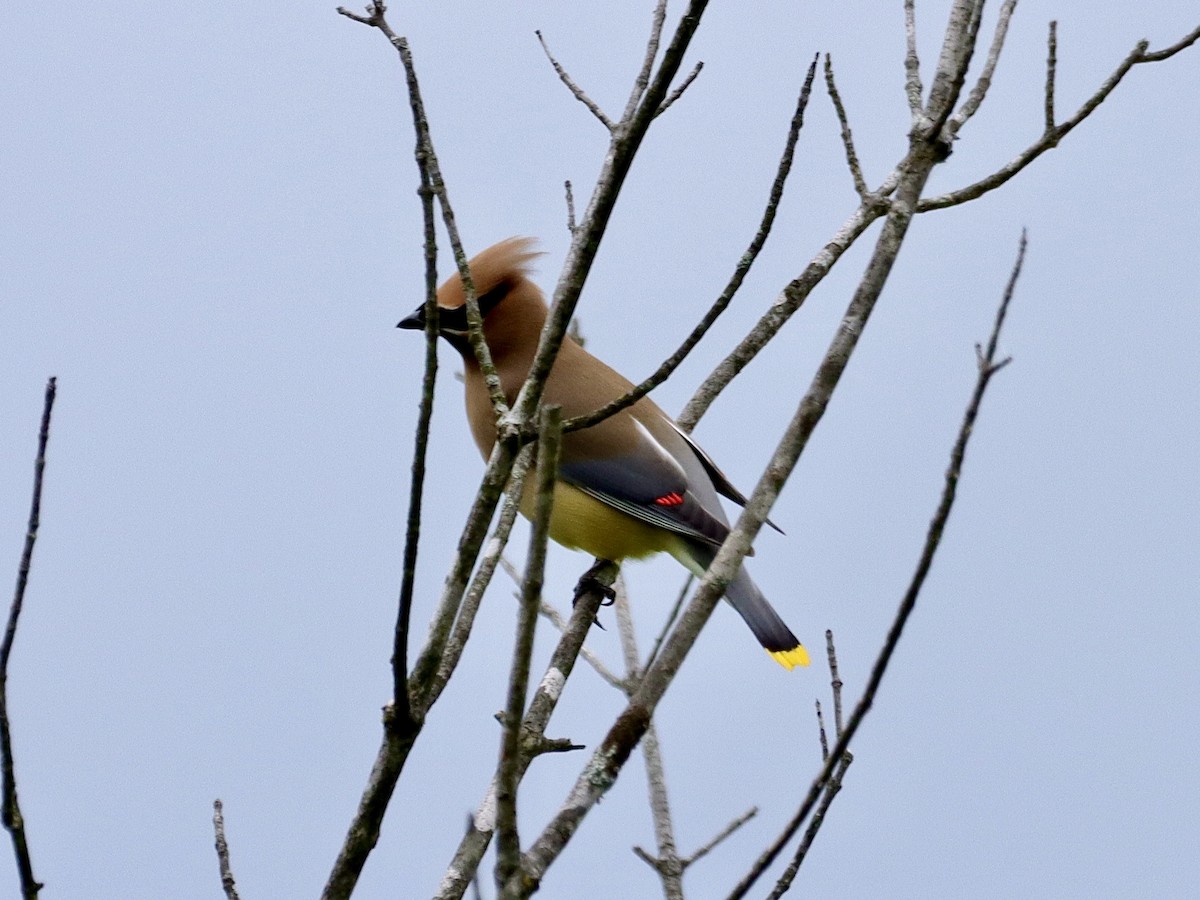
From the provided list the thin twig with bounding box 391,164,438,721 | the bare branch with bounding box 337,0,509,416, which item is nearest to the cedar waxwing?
the bare branch with bounding box 337,0,509,416

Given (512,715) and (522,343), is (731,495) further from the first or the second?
(512,715)

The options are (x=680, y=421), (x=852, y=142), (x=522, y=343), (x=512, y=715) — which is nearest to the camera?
(x=512, y=715)

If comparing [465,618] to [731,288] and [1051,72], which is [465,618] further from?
[1051,72]

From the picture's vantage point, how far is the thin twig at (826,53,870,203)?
10.5 feet

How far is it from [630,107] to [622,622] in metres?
1.64

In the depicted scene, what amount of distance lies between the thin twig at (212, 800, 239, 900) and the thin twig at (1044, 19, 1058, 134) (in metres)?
2.18

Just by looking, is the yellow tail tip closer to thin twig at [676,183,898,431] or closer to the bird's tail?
the bird's tail

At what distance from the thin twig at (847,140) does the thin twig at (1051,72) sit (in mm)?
403

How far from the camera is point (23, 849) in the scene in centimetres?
192

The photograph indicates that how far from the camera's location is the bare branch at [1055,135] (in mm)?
3166

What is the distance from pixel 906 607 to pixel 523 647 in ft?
1.47

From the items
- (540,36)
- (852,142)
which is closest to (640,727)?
(852,142)

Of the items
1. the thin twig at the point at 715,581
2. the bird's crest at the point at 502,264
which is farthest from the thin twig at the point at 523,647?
the bird's crest at the point at 502,264

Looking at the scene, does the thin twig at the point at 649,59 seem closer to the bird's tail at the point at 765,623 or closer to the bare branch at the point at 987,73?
the bare branch at the point at 987,73
